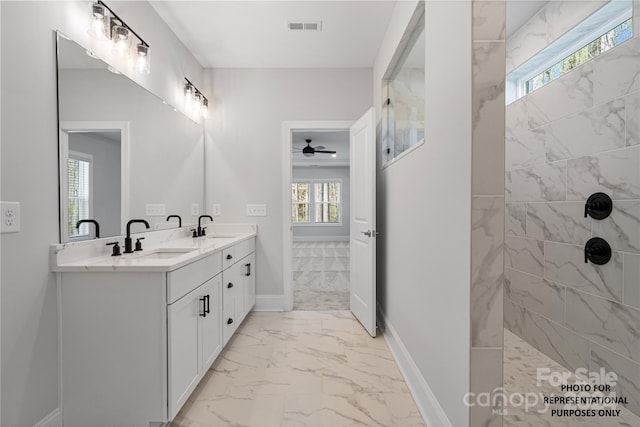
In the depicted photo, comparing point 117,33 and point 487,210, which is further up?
point 117,33

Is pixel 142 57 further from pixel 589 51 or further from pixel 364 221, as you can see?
pixel 589 51

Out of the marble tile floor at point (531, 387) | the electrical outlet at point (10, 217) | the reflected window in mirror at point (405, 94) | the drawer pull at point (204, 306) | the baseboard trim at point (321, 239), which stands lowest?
the marble tile floor at point (531, 387)

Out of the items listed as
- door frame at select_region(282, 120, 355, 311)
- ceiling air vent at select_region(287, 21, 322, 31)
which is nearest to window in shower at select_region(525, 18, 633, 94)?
door frame at select_region(282, 120, 355, 311)

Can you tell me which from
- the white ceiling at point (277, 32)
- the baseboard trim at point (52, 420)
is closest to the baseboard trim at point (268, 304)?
the baseboard trim at point (52, 420)

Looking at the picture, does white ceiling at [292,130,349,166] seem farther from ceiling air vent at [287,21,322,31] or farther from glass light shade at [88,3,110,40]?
glass light shade at [88,3,110,40]

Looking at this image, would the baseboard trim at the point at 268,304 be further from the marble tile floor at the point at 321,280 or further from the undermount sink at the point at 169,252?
the undermount sink at the point at 169,252

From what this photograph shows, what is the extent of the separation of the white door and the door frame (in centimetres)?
30

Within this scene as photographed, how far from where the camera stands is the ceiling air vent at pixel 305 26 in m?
2.61

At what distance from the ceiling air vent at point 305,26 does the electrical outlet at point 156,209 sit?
73.9 inches

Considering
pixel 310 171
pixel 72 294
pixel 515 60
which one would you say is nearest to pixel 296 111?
pixel 515 60

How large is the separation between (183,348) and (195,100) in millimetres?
2455

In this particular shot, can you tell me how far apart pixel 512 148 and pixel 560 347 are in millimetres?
1565

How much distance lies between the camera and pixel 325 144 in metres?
7.52

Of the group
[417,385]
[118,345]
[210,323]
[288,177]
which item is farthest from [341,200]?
[118,345]
